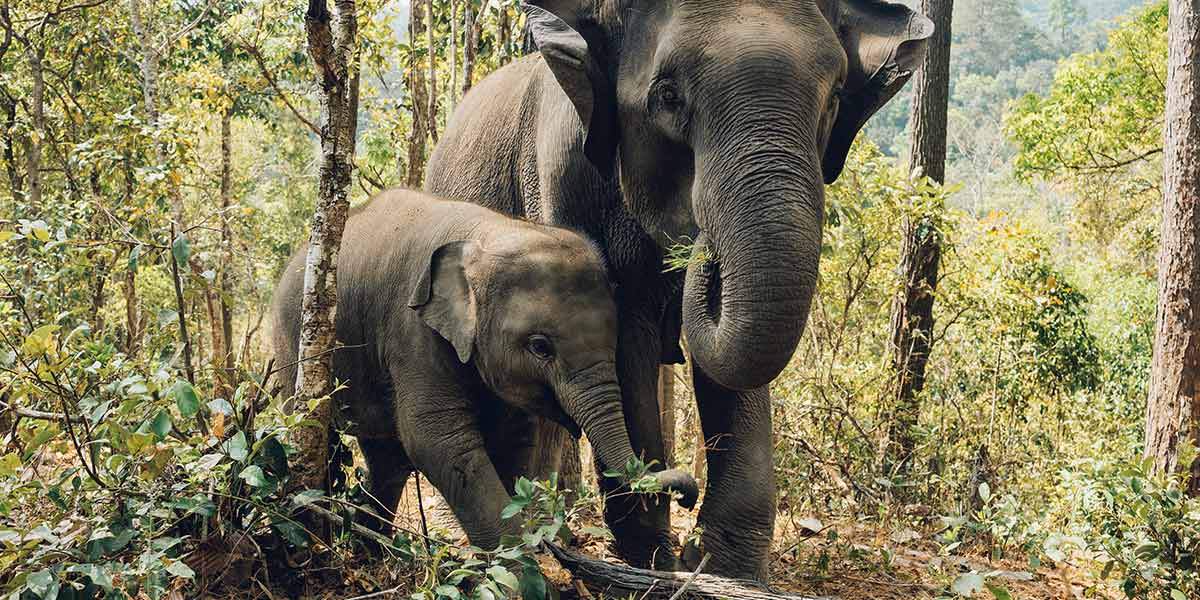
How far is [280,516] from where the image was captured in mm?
4211

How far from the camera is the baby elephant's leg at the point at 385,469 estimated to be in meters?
5.91

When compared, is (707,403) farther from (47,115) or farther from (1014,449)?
(47,115)

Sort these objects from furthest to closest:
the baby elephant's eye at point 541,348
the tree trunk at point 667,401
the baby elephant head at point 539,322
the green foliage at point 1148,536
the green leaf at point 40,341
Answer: the tree trunk at point 667,401 < the green foliage at point 1148,536 < the baby elephant's eye at point 541,348 < the baby elephant head at point 539,322 < the green leaf at point 40,341

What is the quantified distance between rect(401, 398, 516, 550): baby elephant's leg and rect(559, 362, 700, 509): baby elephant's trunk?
449 mm

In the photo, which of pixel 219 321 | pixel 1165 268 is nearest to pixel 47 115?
pixel 219 321

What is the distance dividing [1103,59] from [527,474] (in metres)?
19.6

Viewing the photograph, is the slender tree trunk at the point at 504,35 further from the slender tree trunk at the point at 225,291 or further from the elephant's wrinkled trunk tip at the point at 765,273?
the elephant's wrinkled trunk tip at the point at 765,273

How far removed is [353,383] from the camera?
218 inches

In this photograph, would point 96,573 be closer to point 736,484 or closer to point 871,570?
point 736,484

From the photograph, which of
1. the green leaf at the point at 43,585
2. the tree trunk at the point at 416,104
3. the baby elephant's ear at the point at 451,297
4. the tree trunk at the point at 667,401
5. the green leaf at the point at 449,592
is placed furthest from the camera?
the tree trunk at the point at 416,104

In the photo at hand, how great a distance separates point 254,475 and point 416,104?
6.73 m

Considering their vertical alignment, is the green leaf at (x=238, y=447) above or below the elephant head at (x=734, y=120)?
below

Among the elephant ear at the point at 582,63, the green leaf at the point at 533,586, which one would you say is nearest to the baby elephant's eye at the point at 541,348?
the elephant ear at the point at 582,63

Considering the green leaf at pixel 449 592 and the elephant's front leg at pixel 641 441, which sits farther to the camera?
the elephant's front leg at pixel 641 441
